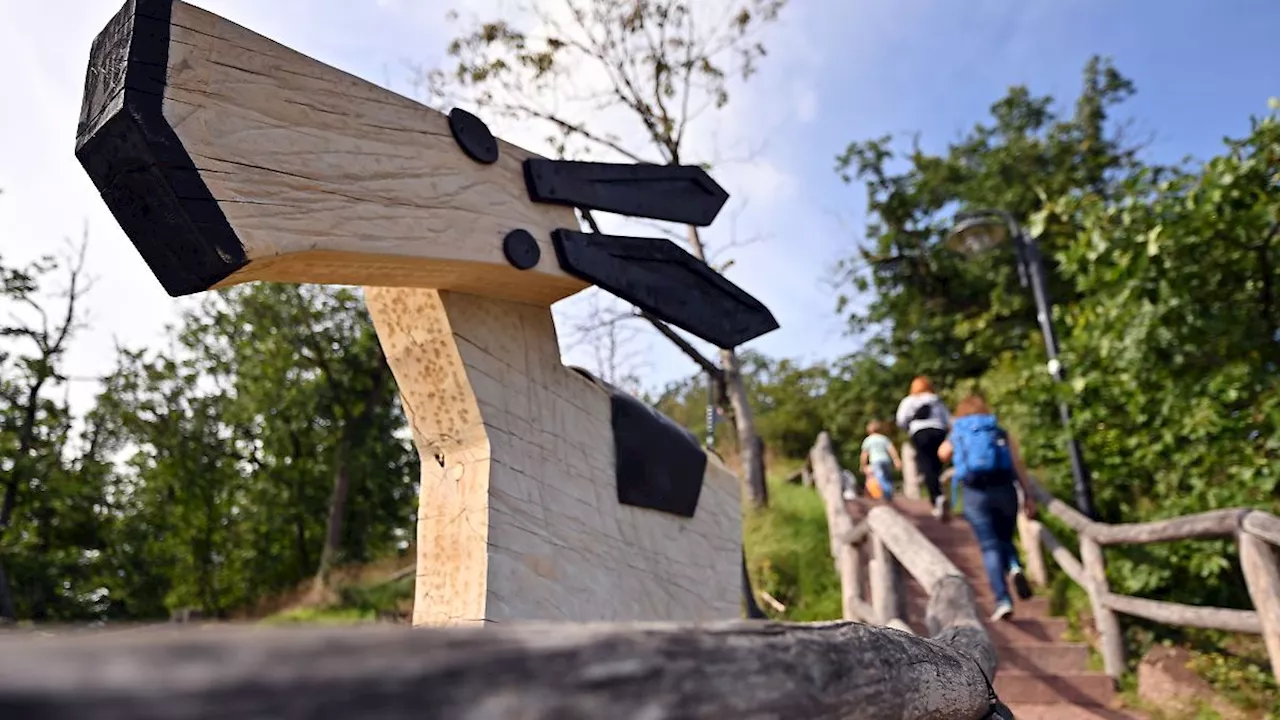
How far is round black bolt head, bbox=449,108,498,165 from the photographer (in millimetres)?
1458

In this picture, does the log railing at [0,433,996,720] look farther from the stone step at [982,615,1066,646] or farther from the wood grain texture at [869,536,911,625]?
the stone step at [982,615,1066,646]

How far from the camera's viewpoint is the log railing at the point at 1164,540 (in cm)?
366

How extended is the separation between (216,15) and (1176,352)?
18.3 feet

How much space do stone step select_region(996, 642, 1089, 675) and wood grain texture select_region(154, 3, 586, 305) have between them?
4.18 metres

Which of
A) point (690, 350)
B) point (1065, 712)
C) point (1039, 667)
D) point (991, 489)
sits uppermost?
point (690, 350)

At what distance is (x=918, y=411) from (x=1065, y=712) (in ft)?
7.68

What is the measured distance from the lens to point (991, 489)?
14.5 feet

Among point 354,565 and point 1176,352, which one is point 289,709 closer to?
point 1176,352

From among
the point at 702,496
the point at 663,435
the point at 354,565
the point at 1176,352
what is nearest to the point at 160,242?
the point at 663,435

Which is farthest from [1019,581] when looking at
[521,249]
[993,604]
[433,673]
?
[433,673]

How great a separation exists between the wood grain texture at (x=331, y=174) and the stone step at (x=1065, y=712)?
12.6ft

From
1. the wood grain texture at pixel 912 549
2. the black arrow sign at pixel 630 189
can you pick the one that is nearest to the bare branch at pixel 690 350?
the wood grain texture at pixel 912 549

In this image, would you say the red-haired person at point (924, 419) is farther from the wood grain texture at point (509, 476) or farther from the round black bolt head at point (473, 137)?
the round black bolt head at point (473, 137)

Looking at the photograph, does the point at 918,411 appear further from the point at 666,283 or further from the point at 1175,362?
the point at 666,283
